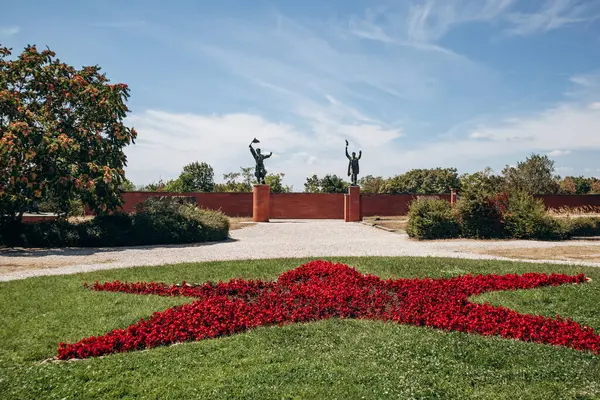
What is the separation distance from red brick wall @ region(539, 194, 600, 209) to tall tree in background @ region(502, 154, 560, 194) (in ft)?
18.3

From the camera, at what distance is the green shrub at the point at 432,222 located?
16.7m

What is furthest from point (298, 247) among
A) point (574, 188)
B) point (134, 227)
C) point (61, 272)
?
point (574, 188)

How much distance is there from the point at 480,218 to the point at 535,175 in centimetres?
2931

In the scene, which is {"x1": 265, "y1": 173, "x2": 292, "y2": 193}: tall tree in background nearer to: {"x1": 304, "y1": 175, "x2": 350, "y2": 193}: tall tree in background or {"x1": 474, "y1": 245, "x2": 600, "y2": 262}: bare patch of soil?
{"x1": 304, "y1": 175, "x2": 350, "y2": 193}: tall tree in background

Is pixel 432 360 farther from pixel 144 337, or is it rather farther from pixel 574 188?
pixel 574 188

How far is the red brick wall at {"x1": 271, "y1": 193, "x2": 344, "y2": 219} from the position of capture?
1280 inches

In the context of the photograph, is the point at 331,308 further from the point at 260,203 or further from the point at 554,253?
the point at 260,203

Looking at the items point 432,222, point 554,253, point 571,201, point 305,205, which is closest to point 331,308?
point 554,253

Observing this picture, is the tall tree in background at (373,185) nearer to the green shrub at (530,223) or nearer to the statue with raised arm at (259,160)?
the statue with raised arm at (259,160)

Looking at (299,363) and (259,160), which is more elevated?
(259,160)

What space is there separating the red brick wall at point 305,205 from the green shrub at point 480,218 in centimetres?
1605

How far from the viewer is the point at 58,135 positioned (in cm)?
1411

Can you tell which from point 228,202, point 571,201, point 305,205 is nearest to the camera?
point 228,202

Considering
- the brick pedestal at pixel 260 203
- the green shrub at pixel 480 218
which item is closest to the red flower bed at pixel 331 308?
the green shrub at pixel 480 218
